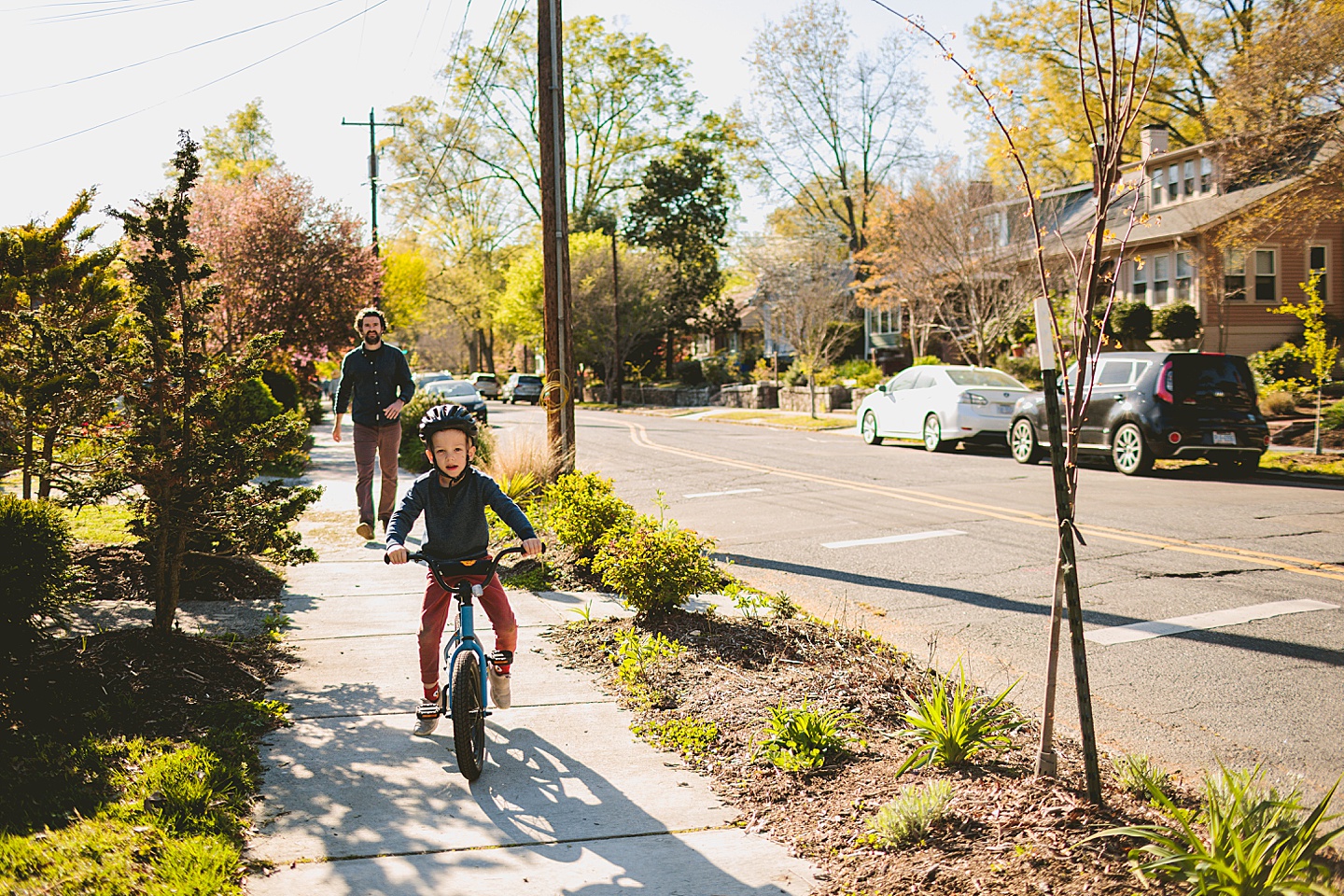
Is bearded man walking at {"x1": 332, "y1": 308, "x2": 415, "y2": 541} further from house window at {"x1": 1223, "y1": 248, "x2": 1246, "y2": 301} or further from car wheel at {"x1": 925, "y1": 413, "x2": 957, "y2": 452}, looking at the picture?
house window at {"x1": 1223, "y1": 248, "x2": 1246, "y2": 301}

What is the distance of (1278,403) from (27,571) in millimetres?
23659

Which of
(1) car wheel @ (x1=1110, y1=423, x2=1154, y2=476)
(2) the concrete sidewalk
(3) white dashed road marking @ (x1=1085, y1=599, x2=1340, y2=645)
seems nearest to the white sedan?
(1) car wheel @ (x1=1110, y1=423, x2=1154, y2=476)

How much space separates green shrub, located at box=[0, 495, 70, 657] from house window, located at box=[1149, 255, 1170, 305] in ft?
117

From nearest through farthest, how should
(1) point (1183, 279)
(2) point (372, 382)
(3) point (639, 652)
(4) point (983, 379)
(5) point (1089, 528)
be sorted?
(3) point (639, 652) → (2) point (372, 382) → (5) point (1089, 528) → (4) point (983, 379) → (1) point (1183, 279)

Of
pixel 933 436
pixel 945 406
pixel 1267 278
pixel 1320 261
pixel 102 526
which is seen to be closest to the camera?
pixel 102 526

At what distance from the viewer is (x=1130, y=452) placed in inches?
629

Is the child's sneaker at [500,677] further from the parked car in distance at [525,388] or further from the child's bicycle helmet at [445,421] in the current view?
the parked car in distance at [525,388]

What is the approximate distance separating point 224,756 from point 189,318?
7.93ft

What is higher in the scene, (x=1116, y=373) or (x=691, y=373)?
(x=691, y=373)

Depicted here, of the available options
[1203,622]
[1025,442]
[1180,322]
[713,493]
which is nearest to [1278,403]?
[1025,442]

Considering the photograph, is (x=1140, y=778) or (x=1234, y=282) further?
(x=1234, y=282)

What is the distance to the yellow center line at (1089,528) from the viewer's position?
8.70m

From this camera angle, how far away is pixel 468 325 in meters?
78.3

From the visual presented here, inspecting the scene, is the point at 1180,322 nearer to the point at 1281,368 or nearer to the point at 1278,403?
the point at 1281,368
